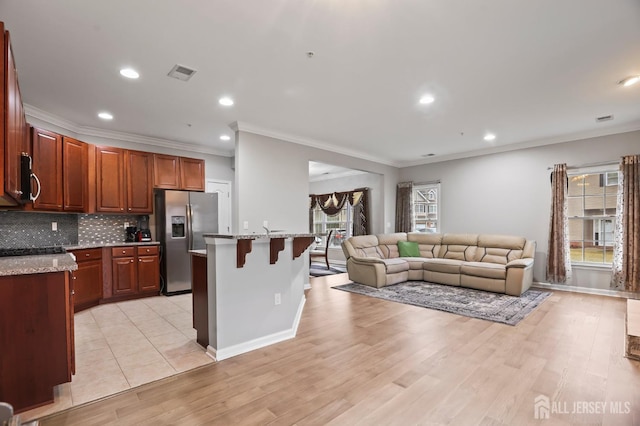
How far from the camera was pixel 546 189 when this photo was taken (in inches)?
225

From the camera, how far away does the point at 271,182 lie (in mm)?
5055

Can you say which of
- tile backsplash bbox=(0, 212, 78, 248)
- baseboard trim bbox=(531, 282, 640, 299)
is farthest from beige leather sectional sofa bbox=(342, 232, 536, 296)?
tile backsplash bbox=(0, 212, 78, 248)

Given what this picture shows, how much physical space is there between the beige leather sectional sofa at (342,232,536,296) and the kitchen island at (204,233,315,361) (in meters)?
2.78

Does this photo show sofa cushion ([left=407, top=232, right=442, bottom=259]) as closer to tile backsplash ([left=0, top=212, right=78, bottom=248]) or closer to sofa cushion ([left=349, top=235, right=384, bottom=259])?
sofa cushion ([left=349, top=235, right=384, bottom=259])

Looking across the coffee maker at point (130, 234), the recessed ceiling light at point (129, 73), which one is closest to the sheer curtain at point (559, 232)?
the recessed ceiling light at point (129, 73)

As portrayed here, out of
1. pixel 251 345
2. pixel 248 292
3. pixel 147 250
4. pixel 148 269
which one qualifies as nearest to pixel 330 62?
pixel 248 292

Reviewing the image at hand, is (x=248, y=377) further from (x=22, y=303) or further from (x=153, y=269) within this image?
(x=153, y=269)

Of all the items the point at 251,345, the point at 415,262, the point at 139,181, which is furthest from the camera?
the point at 415,262

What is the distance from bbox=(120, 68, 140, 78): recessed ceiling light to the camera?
3.06 metres

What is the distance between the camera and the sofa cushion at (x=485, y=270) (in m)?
5.16

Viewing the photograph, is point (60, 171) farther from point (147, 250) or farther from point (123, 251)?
point (147, 250)

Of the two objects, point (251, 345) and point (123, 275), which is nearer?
point (251, 345)

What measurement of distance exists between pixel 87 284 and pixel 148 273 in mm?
845

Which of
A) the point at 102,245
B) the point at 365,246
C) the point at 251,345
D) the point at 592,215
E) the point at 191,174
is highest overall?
the point at 191,174
